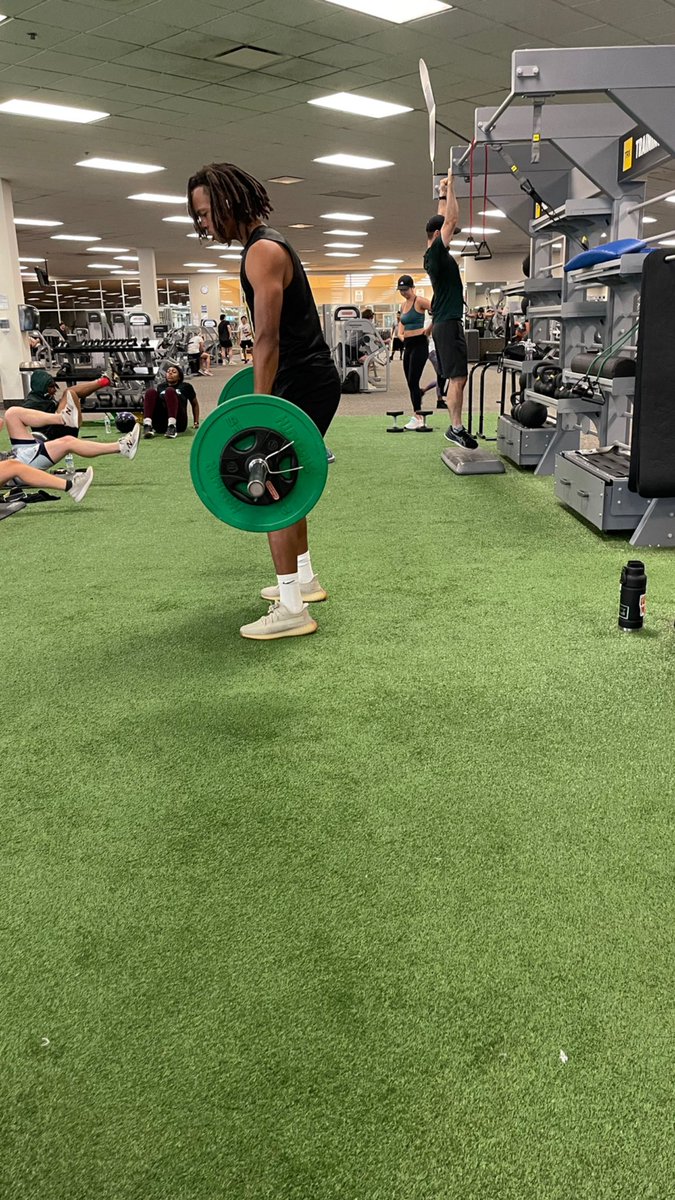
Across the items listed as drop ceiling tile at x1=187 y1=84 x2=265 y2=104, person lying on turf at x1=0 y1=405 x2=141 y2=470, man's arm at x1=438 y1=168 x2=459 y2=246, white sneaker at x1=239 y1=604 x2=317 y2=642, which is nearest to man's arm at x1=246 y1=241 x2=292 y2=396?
white sneaker at x1=239 y1=604 x2=317 y2=642

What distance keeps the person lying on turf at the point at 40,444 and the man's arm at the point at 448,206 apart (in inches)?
93.3

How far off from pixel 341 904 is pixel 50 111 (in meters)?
9.24

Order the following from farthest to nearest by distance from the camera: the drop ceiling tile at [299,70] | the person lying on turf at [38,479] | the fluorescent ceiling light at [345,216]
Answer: the fluorescent ceiling light at [345,216]
the drop ceiling tile at [299,70]
the person lying on turf at [38,479]

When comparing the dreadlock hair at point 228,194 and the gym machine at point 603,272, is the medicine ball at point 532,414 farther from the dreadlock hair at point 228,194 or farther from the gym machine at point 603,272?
the dreadlock hair at point 228,194

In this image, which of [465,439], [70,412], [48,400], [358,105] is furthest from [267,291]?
[358,105]

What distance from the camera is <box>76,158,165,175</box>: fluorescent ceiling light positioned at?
10727 mm

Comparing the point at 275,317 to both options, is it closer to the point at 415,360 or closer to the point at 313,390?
the point at 313,390

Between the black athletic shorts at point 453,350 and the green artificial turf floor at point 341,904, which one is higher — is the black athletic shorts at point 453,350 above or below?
above

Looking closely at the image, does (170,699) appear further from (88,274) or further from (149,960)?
(88,274)

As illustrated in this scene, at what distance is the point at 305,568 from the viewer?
325cm

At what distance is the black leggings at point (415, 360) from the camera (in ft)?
27.0

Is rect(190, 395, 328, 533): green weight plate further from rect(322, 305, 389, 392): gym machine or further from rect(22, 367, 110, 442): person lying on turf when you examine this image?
rect(322, 305, 389, 392): gym machine

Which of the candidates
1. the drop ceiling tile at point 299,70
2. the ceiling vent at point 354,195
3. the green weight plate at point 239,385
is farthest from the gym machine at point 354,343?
the green weight plate at point 239,385

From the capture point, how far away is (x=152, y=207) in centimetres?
1430
